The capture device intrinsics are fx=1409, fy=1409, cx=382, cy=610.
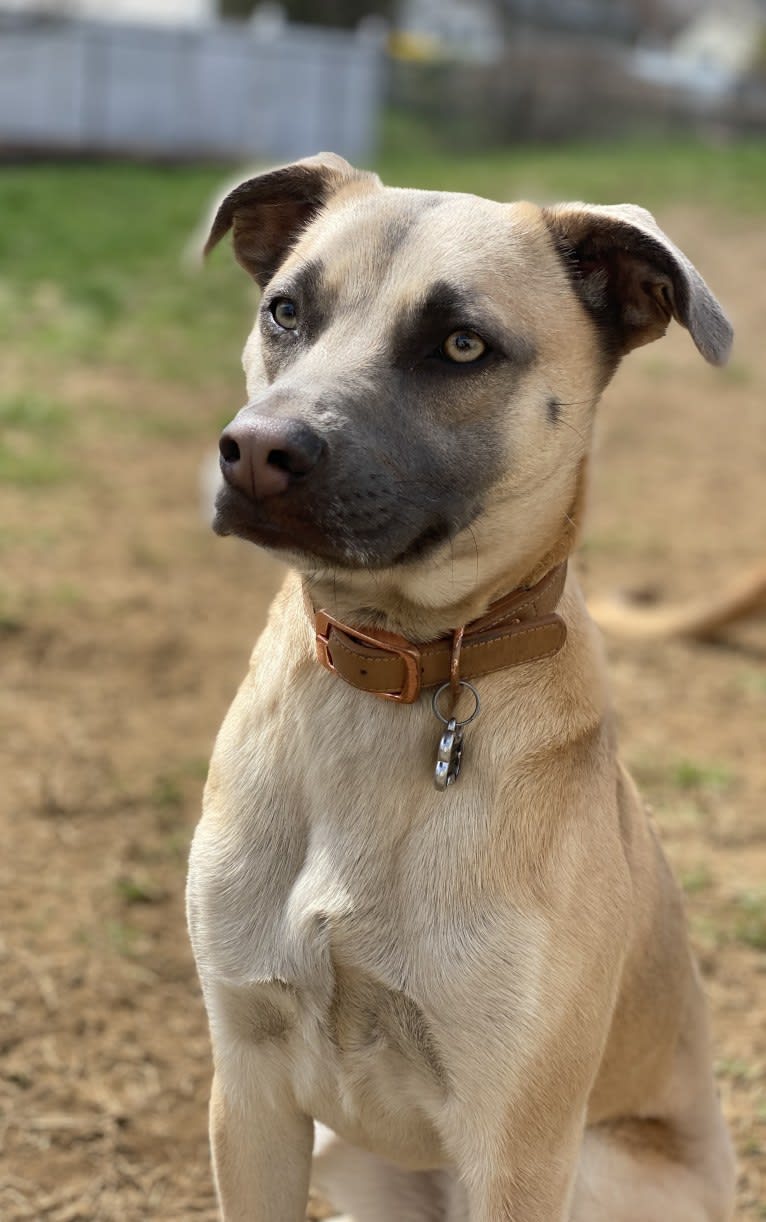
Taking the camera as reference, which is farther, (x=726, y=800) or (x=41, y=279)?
(x=41, y=279)

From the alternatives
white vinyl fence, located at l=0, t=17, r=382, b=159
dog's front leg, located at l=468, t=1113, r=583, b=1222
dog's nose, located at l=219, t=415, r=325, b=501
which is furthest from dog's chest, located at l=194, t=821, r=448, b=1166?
white vinyl fence, located at l=0, t=17, r=382, b=159

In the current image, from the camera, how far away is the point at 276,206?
2740mm

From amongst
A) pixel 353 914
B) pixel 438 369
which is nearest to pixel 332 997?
pixel 353 914

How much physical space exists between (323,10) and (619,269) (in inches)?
965

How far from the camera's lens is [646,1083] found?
8.79 feet

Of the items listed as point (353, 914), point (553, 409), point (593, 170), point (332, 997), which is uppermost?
point (553, 409)

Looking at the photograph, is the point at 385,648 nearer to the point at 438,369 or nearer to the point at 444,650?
the point at 444,650

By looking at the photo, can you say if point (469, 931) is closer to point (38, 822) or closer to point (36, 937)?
point (36, 937)

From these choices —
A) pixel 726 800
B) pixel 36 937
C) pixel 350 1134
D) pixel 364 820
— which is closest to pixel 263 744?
pixel 364 820

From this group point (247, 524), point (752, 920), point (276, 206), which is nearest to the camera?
point (247, 524)

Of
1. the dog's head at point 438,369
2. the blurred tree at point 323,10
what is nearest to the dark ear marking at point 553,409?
the dog's head at point 438,369

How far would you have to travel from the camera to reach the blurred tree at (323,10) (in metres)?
24.6

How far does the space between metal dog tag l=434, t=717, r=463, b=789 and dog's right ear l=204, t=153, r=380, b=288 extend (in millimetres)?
1053

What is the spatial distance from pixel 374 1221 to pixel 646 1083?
596mm
